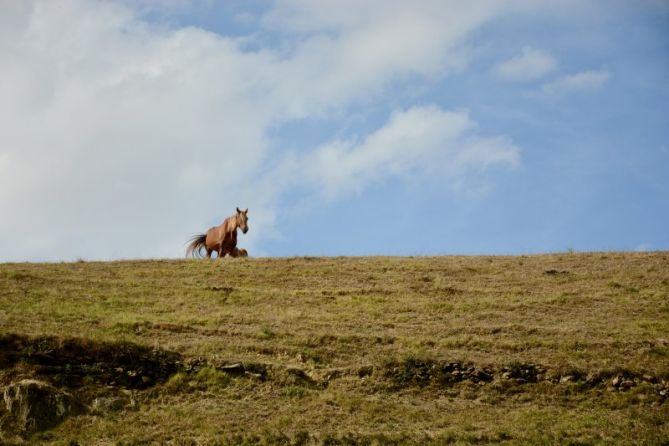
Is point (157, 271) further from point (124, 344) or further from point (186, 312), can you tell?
point (124, 344)

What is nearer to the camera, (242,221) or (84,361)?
(84,361)

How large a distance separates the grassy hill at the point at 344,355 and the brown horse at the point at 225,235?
5.97 meters

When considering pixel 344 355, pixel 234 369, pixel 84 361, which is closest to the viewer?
pixel 234 369

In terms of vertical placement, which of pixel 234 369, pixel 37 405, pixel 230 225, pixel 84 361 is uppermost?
pixel 230 225

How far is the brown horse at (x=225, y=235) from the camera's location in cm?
3769

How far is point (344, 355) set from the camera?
23000 mm

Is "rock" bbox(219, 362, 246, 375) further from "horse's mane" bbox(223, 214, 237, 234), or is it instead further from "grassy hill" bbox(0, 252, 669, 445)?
"horse's mane" bbox(223, 214, 237, 234)

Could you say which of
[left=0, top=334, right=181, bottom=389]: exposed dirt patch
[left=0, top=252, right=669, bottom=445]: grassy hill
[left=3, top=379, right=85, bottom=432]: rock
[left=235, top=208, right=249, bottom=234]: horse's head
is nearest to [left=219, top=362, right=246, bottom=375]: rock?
[left=0, top=252, right=669, bottom=445]: grassy hill

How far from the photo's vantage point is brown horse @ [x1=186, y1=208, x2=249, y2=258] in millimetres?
37688

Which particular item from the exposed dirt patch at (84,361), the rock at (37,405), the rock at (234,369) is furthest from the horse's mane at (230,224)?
the rock at (37,405)

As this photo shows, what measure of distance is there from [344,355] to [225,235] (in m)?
16.4

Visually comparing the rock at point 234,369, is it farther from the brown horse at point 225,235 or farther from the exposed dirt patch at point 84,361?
the brown horse at point 225,235

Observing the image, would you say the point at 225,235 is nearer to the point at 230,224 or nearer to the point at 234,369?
the point at 230,224

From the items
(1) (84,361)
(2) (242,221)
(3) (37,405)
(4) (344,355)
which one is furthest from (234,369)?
(2) (242,221)
